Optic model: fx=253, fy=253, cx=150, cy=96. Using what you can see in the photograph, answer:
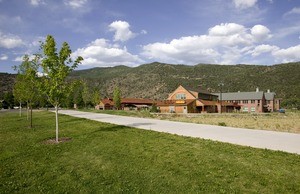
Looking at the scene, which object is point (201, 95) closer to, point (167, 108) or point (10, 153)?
point (167, 108)

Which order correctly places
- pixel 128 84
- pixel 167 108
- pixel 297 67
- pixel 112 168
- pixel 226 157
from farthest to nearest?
pixel 128 84 → pixel 297 67 → pixel 167 108 → pixel 226 157 → pixel 112 168

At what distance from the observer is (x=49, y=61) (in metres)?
16.1

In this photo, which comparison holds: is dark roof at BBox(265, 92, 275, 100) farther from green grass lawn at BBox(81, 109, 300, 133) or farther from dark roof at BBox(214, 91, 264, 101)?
green grass lawn at BBox(81, 109, 300, 133)

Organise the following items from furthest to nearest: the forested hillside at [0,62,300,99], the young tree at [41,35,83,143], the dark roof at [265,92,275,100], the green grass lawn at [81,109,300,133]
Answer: the forested hillside at [0,62,300,99] < the dark roof at [265,92,275,100] < the green grass lawn at [81,109,300,133] < the young tree at [41,35,83,143]

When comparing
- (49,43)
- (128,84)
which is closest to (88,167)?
(49,43)

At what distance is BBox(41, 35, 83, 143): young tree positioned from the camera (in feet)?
52.7

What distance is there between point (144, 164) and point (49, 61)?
9803 mm

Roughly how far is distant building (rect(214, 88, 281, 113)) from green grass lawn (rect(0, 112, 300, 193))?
74691 millimetres

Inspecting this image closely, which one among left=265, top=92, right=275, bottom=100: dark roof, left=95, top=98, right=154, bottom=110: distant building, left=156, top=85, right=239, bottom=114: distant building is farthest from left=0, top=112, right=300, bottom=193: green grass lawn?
left=265, top=92, right=275, bottom=100: dark roof

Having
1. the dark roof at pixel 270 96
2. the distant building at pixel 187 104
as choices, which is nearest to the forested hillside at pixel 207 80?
the dark roof at pixel 270 96

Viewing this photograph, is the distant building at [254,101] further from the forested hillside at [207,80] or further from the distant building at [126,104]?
the distant building at [126,104]

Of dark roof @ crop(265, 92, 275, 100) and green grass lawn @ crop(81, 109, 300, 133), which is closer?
green grass lawn @ crop(81, 109, 300, 133)

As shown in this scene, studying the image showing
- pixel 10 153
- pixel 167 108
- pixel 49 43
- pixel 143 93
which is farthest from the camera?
pixel 143 93

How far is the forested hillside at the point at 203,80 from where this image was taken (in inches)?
4722
